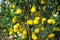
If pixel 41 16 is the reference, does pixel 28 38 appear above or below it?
below

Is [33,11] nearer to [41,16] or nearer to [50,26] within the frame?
[41,16]

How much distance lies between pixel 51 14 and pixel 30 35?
0.38 metres

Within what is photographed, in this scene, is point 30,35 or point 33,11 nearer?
point 33,11

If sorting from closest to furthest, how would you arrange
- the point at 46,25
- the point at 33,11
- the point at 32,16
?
the point at 33,11 < the point at 32,16 < the point at 46,25

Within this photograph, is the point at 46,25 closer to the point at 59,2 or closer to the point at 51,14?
the point at 51,14

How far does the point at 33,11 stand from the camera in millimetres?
2127

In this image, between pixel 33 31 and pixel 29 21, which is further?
pixel 33 31

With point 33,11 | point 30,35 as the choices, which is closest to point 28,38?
point 30,35

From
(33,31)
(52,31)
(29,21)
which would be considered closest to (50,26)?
(52,31)

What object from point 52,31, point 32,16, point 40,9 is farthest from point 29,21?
point 52,31

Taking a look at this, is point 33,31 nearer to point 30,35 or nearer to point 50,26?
point 30,35

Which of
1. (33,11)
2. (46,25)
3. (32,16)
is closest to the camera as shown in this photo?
(33,11)

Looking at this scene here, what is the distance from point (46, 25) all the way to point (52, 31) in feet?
0.36

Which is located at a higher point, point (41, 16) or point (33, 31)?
point (41, 16)
